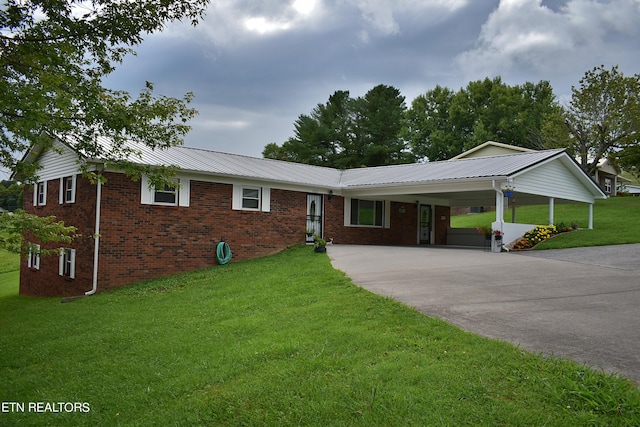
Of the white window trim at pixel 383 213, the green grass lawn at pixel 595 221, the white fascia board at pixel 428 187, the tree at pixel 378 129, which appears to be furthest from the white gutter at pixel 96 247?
the tree at pixel 378 129

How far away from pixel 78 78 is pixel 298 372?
6157mm

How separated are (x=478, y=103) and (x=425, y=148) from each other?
7.21 m

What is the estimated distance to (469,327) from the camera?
5980 millimetres

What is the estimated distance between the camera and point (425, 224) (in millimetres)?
23500

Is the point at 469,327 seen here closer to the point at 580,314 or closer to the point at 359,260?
the point at 580,314

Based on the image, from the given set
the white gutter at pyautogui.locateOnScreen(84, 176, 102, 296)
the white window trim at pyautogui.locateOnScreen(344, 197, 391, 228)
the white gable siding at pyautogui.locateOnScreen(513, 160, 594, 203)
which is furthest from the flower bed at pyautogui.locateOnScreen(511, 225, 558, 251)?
the white gutter at pyautogui.locateOnScreen(84, 176, 102, 296)

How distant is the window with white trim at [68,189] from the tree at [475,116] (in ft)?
118

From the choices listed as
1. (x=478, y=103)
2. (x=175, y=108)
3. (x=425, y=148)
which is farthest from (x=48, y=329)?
(x=478, y=103)

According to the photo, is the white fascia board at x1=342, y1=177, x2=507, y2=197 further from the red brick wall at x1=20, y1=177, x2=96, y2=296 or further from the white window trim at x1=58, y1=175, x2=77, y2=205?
the white window trim at x1=58, y1=175, x2=77, y2=205

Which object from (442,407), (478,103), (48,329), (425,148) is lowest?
(48,329)

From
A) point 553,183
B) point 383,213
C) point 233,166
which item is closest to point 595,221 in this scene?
point 553,183

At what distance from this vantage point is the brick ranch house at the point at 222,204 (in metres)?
13.8

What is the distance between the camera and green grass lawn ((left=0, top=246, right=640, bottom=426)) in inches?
155

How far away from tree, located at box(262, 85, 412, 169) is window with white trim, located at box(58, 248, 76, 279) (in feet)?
101
